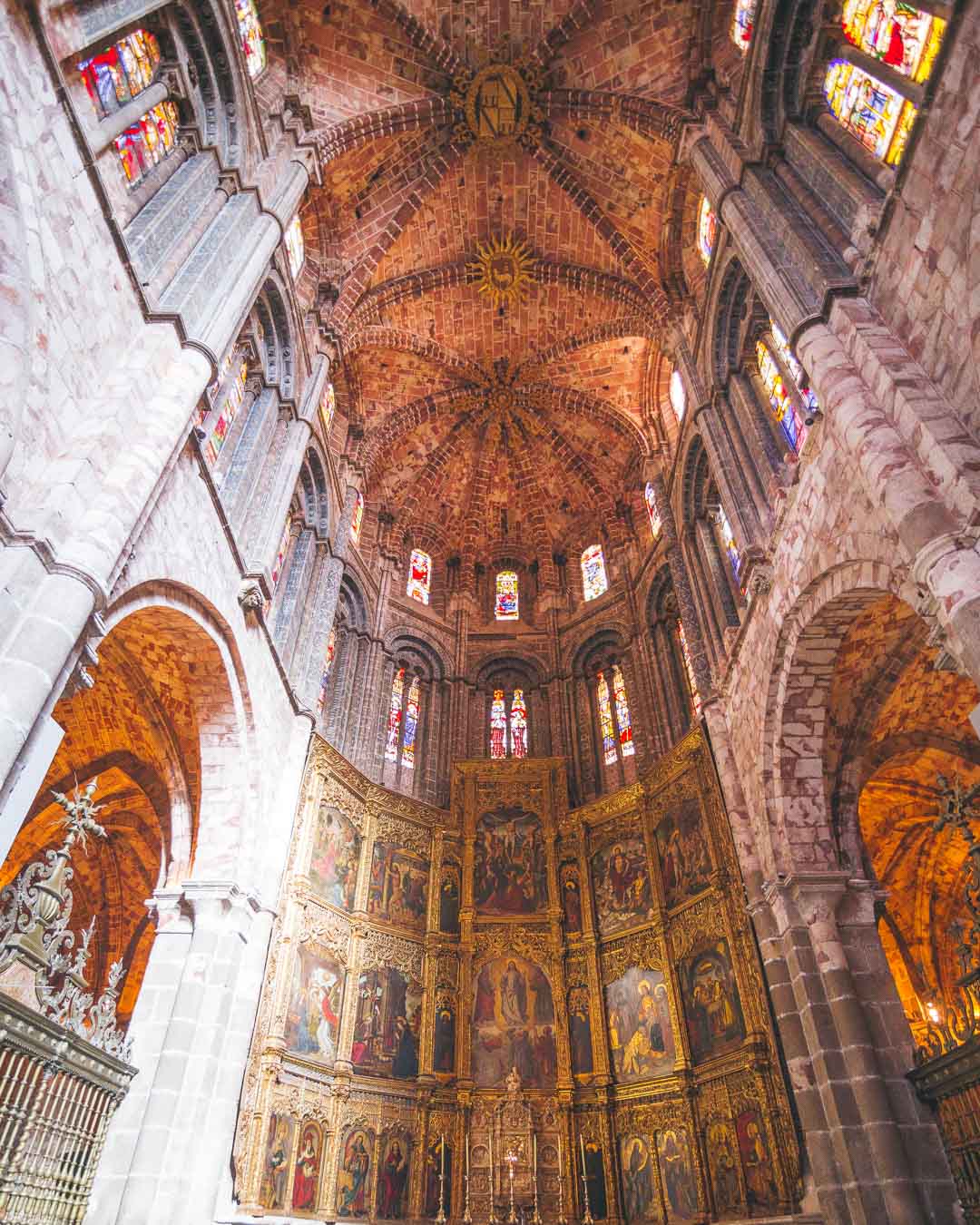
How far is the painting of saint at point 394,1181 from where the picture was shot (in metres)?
13.3

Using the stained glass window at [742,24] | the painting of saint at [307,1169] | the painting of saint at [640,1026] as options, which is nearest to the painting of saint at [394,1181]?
the painting of saint at [307,1169]

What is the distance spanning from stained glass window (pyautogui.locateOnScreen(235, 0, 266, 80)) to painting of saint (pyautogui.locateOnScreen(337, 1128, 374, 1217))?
59.4 feet

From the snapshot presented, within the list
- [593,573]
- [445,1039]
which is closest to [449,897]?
[445,1039]

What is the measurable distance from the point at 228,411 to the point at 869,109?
10384mm

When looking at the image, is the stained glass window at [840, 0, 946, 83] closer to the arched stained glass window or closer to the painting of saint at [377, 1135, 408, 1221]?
the arched stained glass window

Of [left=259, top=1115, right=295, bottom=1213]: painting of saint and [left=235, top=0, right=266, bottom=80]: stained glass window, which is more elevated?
[left=235, top=0, right=266, bottom=80]: stained glass window

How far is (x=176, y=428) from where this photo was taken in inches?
354

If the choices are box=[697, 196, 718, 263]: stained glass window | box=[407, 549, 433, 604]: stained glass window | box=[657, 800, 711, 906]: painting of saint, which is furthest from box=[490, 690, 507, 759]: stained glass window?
box=[697, 196, 718, 263]: stained glass window

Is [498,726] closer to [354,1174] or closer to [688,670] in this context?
[688,670]

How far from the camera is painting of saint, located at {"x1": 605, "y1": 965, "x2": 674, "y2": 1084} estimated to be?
1425cm

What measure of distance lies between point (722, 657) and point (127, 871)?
513 inches

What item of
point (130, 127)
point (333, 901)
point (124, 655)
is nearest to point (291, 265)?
point (130, 127)

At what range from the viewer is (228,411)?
14.0 meters

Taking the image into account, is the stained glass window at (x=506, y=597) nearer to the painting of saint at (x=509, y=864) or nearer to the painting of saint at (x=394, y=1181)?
the painting of saint at (x=509, y=864)
